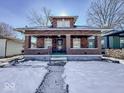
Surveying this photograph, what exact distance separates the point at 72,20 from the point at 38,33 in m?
5.61

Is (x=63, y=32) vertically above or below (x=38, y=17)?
below

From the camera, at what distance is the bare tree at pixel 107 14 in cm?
3253

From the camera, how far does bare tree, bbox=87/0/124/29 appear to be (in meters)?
32.5

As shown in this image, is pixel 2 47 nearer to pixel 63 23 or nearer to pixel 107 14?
pixel 63 23

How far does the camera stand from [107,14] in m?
33.7

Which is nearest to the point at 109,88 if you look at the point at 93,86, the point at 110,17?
the point at 93,86

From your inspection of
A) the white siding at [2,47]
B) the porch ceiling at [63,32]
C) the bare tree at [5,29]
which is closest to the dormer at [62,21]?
the porch ceiling at [63,32]

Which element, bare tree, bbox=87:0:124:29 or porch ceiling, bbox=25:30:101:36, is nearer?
porch ceiling, bbox=25:30:101:36

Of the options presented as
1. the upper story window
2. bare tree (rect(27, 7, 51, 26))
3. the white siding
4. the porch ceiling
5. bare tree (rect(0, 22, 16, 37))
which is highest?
bare tree (rect(27, 7, 51, 26))

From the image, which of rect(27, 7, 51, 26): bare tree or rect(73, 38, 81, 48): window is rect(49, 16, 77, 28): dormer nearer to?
rect(73, 38, 81, 48): window

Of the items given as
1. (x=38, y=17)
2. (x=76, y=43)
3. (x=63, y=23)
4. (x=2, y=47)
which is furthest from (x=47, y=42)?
(x=38, y=17)

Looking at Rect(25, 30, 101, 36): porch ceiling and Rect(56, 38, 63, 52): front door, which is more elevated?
Rect(25, 30, 101, 36): porch ceiling

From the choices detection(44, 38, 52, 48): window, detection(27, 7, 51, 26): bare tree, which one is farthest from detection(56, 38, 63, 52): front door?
detection(27, 7, 51, 26): bare tree

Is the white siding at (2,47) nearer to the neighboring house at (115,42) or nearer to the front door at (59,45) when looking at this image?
the front door at (59,45)
